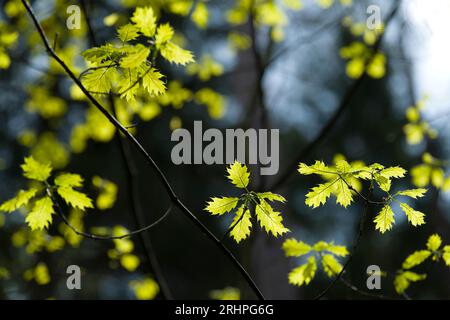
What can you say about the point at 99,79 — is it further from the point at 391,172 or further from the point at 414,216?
the point at 414,216

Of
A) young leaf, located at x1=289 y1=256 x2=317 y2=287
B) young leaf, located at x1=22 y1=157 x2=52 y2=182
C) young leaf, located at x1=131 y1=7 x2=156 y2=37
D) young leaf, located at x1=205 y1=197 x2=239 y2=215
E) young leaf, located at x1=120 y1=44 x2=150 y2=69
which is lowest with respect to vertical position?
young leaf, located at x1=289 y1=256 x2=317 y2=287

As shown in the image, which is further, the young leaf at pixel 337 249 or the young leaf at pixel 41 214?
the young leaf at pixel 337 249

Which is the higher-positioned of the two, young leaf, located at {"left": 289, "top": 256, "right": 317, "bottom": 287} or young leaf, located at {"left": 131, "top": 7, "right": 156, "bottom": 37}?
young leaf, located at {"left": 131, "top": 7, "right": 156, "bottom": 37}

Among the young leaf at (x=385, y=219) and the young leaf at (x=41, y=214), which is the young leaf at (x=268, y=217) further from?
the young leaf at (x=41, y=214)

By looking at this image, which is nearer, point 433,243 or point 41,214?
point 41,214

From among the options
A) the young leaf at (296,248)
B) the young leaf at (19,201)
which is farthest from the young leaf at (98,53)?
the young leaf at (296,248)

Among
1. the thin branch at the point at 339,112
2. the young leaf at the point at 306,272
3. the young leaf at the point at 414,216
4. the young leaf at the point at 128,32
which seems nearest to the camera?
the young leaf at the point at 128,32

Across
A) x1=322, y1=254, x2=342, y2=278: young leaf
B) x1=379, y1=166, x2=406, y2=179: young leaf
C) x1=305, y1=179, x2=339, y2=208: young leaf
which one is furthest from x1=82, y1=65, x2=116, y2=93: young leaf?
x1=322, y1=254, x2=342, y2=278: young leaf

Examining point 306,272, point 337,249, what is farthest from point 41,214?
point 337,249

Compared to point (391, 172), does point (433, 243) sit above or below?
below

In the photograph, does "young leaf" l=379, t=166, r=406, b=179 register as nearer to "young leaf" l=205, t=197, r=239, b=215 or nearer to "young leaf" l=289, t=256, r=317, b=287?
"young leaf" l=205, t=197, r=239, b=215

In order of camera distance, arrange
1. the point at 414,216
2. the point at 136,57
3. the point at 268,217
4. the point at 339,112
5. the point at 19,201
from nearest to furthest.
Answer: the point at 136,57 < the point at 268,217 < the point at 414,216 < the point at 19,201 < the point at 339,112
